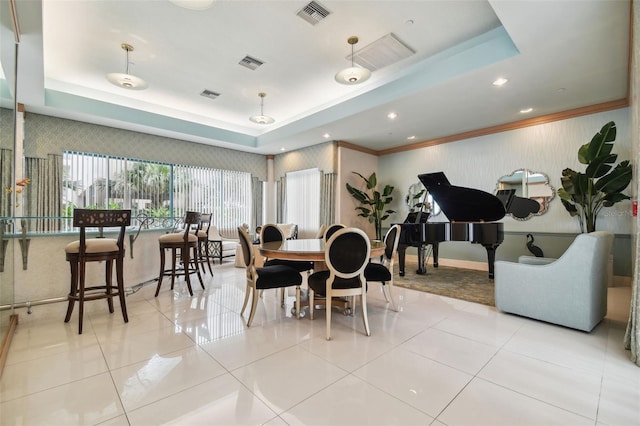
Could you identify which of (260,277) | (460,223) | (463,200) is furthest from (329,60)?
(260,277)

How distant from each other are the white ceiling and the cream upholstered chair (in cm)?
215

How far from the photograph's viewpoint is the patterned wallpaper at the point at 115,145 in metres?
5.07

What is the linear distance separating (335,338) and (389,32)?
369cm

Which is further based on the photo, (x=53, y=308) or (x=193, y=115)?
(x=193, y=115)

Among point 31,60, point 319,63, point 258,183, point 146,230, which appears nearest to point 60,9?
point 31,60

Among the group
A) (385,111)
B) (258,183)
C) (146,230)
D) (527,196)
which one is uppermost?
(385,111)

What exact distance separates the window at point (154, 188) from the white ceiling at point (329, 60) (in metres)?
0.92

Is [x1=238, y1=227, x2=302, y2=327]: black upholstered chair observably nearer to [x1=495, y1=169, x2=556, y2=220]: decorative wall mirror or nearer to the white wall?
[x1=495, y1=169, x2=556, y2=220]: decorative wall mirror

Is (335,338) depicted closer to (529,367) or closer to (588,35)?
(529,367)

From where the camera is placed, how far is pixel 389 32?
11.6 ft

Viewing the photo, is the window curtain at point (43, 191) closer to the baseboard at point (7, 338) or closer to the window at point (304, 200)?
the baseboard at point (7, 338)

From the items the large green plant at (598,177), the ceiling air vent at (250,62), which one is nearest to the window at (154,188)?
the ceiling air vent at (250,62)

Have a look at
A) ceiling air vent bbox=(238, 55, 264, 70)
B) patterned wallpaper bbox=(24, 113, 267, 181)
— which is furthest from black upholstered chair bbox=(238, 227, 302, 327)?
patterned wallpaper bbox=(24, 113, 267, 181)

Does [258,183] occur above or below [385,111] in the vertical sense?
below
